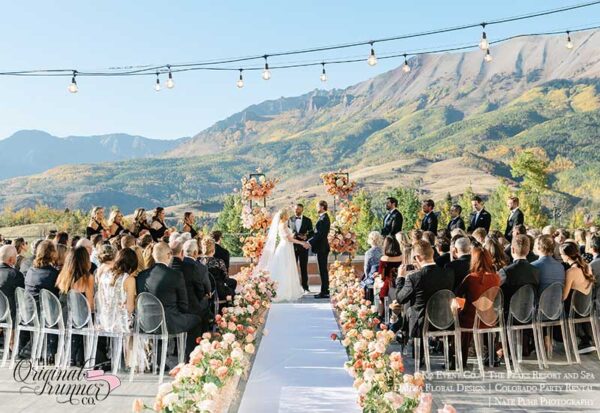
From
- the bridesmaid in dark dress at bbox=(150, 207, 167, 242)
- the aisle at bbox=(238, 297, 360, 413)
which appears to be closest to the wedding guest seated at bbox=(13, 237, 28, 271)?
the bridesmaid in dark dress at bbox=(150, 207, 167, 242)

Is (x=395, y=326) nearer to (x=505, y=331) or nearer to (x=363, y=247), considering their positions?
(x=505, y=331)

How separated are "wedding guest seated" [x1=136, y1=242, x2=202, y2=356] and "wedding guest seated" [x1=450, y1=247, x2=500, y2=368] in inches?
91.8

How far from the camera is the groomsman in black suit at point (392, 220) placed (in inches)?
427

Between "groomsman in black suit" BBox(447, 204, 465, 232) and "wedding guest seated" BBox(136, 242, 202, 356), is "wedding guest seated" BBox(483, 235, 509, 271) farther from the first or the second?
"groomsman in black suit" BBox(447, 204, 465, 232)

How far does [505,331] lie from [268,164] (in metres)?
148

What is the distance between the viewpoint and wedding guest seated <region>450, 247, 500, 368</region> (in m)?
5.85

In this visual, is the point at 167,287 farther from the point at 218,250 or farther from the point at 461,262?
the point at 218,250

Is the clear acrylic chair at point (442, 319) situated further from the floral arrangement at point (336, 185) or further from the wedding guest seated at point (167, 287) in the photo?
the floral arrangement at point (336, 185)

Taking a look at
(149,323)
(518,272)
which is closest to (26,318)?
(149,323)

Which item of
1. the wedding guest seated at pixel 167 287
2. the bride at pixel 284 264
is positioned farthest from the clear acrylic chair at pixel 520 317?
the bride at pixel 284 264

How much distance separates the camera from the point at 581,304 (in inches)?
252

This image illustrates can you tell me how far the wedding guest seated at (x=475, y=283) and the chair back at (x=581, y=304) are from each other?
3.10 feet

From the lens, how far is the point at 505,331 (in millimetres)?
6160

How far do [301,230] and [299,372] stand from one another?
5.71 meters
